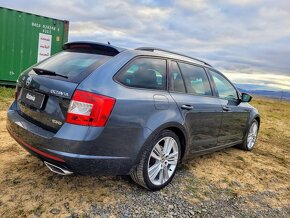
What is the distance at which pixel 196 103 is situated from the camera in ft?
13.9

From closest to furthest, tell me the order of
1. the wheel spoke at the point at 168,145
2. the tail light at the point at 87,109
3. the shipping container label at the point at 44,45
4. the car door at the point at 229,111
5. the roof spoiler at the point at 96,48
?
the tail light at the point at 87,109
the roof spoiler at the point at 96,48
the wheel spoke at the point at 168,145
the car door at the point at 229,111
the shipping container label at the point at 44,45

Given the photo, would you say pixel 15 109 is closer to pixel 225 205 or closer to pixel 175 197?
pixel 175 197

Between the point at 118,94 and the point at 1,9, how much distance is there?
9.05 metres

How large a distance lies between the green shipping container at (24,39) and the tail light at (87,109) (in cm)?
896

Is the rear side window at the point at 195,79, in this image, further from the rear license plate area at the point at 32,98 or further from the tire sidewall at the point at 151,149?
the rear license plate area at the point at 32,98

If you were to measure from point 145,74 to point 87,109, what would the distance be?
93 cm

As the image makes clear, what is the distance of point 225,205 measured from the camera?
12.3 ft

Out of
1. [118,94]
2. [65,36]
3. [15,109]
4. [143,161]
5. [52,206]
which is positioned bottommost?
[52,206]

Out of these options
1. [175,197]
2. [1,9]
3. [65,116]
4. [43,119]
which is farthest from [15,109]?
[1,9]

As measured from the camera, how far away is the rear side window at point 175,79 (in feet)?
13.0

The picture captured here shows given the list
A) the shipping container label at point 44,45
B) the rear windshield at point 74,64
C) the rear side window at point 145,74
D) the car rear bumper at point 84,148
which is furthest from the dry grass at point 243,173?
the shipping container label at point 44,45

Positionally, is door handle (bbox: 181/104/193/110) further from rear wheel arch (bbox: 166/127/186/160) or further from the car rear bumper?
the car rear bumper


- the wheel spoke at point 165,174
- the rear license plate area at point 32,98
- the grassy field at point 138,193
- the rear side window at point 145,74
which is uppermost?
the rear side window at point 145,74

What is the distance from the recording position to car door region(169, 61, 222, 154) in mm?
4012
